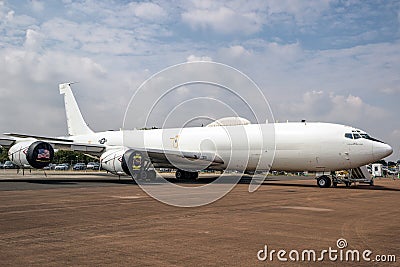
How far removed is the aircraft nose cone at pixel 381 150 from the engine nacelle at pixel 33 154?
20871 millimetres

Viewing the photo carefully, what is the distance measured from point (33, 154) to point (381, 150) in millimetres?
21928

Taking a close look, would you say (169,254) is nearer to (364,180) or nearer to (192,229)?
(192,229)

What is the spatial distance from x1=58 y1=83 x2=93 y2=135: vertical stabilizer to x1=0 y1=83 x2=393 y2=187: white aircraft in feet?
37.6

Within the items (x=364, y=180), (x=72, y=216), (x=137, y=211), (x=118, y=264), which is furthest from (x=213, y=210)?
(x=364, y=180)

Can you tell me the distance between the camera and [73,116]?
45.7m

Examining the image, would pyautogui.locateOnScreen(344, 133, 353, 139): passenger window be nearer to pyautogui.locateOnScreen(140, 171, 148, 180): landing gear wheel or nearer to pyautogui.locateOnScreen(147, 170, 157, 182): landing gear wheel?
pyautogui.locateOnScreen(147, 170, 157, 182): landing gear wheel

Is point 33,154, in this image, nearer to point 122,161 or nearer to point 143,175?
point 122,161

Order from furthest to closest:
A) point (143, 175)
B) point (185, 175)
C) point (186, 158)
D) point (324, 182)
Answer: point (185, 175), point (186, 158), point (143, 175), point (324, 182)

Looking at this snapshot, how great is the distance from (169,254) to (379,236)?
4809 mm

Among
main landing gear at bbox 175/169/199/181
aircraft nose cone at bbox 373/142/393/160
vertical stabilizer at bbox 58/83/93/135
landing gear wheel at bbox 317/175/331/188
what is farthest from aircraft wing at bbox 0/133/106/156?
aircraft nose cone at bbox 373/142/393/160

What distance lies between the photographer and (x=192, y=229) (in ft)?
32.6

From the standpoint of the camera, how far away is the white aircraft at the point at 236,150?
2566cm

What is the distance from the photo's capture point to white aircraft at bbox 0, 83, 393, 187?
84.2 ft

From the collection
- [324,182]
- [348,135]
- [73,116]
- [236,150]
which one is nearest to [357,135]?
[348,135]
